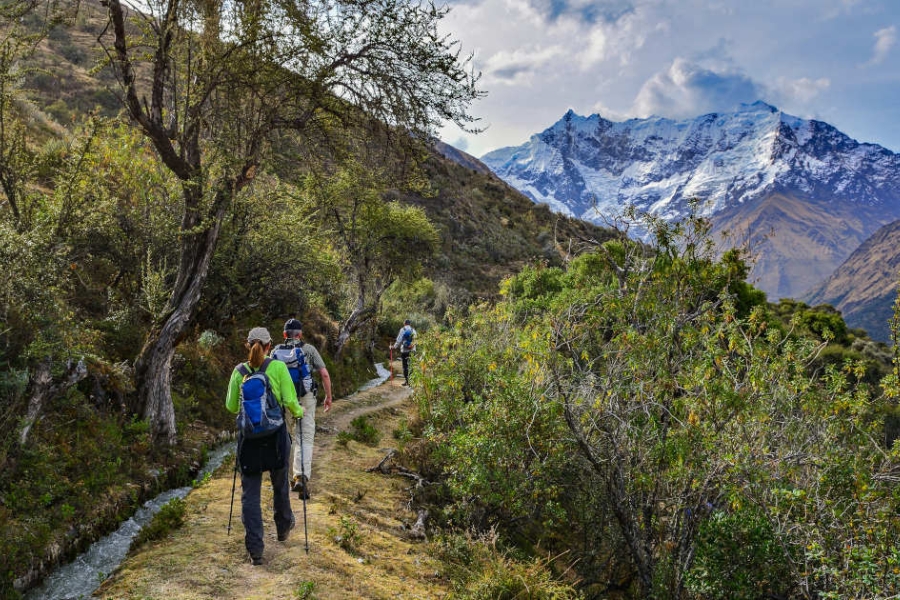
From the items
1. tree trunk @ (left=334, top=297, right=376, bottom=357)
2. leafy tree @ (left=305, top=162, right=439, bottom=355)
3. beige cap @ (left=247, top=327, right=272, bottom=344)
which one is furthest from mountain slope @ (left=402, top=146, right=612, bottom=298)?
beige cap @ (left=247, top=327, right=272, bottom=344)

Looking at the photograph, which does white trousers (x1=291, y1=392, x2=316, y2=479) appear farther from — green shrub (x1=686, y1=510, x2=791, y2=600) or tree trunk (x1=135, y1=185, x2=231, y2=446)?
green shrub (x1=686, y1=510, x2=791, y2=600)

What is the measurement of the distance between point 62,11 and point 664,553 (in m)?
11.6

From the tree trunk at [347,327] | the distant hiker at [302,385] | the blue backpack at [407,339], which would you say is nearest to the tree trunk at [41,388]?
the distant hiker at [302,385]

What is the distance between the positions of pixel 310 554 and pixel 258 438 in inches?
61.4

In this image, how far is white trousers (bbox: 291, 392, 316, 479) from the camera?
298 inches

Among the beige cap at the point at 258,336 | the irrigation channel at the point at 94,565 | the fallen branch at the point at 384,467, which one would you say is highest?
the beige cap at the point at 258,336

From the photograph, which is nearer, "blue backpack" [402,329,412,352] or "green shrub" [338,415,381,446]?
"green shrub" [338,415,381,446]

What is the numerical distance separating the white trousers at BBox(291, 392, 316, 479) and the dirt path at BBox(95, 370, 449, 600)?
0.49m

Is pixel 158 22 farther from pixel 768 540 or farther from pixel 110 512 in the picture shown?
pixel 768 540

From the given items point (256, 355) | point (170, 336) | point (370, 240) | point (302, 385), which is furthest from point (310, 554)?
point (370, 240)

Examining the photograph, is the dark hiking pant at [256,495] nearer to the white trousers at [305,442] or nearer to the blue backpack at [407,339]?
the white trousers at [305,442]

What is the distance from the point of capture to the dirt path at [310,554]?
5.05 m

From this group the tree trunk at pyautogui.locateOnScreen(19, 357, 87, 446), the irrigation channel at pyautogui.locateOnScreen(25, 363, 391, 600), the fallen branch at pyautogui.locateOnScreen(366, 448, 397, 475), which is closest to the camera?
the irrigation channel at pyautogui.locateOnScreen(25, 363, 391, 600)

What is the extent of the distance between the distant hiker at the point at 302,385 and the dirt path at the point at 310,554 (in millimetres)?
479
